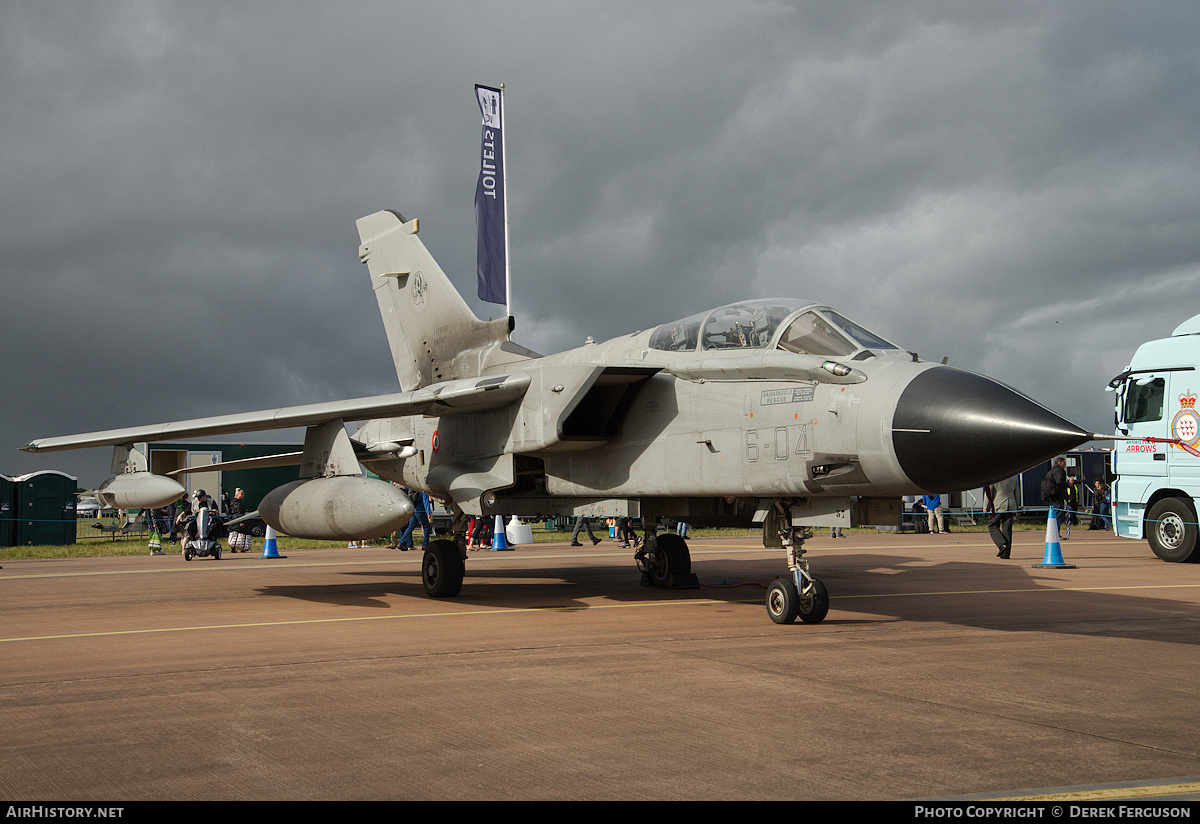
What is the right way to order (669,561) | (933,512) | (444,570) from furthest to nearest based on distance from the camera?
1. (933,512)
2. (669,561)
3. (444,570)

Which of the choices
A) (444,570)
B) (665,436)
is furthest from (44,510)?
A: (665,436)

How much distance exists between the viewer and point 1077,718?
4.61m

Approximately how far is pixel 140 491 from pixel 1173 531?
15.8m

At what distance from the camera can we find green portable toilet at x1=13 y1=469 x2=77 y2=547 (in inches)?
996

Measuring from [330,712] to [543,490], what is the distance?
19.9ft

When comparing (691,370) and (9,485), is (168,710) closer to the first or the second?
(691,370)

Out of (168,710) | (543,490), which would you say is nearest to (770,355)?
(543,490)

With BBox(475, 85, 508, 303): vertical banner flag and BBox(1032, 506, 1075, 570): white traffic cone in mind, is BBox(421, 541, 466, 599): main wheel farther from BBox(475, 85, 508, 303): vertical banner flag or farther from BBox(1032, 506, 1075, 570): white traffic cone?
BBox(475, 85, 508, 303): vertical banner flag

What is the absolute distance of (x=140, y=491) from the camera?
35.9 feet

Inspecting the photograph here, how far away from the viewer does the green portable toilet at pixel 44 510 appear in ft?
83.0

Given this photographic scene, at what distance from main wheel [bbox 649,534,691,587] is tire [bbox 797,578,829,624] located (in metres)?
3.69

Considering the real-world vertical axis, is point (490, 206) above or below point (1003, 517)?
above

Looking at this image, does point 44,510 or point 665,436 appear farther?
point 44,510

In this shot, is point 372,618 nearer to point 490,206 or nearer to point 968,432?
point 968,432
